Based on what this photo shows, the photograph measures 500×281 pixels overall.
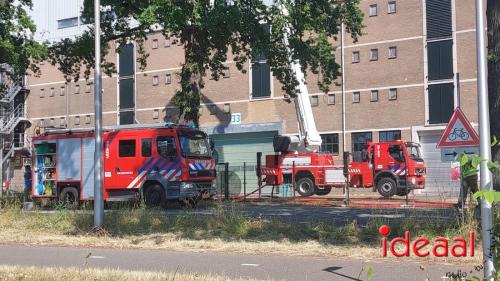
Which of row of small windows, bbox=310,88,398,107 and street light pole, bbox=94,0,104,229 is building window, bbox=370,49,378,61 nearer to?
row of small windows, bbox=310,88,398,107

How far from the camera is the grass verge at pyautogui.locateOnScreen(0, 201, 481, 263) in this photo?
1070 cm

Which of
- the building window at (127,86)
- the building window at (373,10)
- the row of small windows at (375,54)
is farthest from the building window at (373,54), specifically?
the building window at (127,86)

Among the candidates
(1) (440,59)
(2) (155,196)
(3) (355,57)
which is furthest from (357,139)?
(2) (155,196)

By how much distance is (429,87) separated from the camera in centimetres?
3503

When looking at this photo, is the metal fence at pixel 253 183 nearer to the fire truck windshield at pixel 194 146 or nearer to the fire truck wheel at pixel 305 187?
the fire truck wheel at pixel 305 187

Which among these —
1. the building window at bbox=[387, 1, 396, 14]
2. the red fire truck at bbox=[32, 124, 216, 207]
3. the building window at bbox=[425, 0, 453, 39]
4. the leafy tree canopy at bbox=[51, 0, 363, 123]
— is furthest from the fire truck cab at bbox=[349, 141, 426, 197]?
the building window at bbox=[387, 1, 396, 14]

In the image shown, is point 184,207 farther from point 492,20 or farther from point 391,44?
point 391,44

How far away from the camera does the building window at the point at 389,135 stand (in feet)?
117

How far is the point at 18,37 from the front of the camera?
69.9 feet

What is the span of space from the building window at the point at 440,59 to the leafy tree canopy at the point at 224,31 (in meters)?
12.3

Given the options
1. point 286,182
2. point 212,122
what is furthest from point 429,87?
point 212,122

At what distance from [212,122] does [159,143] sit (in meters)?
22.0

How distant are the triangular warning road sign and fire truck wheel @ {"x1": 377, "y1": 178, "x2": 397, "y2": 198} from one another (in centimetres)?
1382

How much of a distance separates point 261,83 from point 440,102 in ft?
38.9
